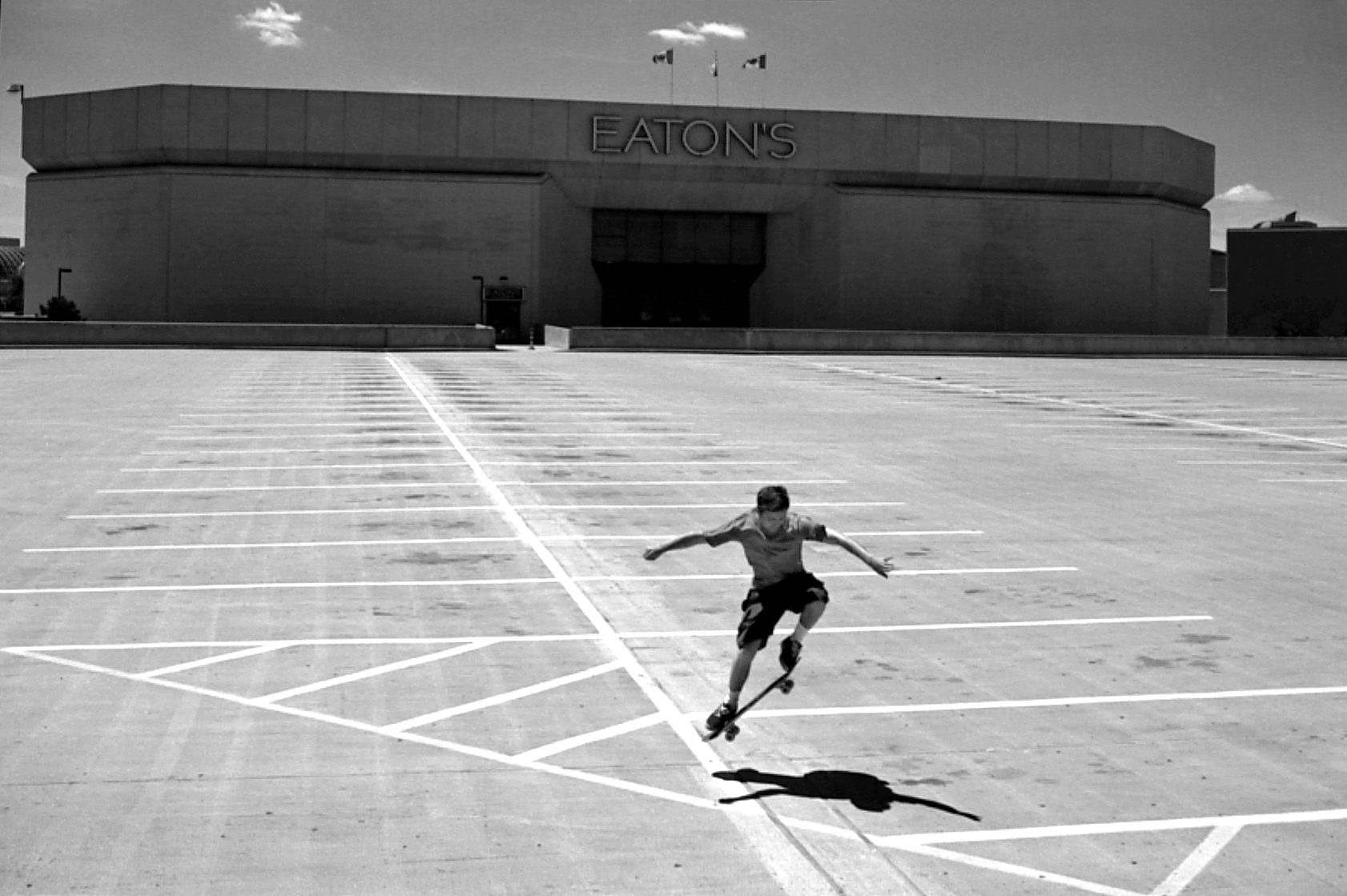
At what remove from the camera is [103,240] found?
7538 centimetres

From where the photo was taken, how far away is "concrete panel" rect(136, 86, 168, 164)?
237 ft

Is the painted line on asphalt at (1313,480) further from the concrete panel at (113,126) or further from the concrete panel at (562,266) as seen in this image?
the concrete panel at (113,126)

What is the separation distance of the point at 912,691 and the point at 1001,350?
57160mm

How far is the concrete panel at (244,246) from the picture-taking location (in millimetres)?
72875

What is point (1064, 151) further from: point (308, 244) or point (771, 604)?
Answer: point (771, 604)

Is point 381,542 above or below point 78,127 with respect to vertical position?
below

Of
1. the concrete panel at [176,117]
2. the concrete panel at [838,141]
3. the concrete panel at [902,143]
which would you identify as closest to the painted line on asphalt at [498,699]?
the concrete panel at [176,117]

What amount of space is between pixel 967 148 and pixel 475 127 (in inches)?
917

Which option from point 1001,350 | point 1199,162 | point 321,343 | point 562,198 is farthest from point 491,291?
point 1199,162

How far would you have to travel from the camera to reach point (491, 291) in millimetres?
74438

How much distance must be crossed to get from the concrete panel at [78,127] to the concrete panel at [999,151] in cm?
4200

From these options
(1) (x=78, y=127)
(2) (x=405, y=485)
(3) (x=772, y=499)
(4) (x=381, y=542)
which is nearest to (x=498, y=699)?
(3) (x=772, y=499)

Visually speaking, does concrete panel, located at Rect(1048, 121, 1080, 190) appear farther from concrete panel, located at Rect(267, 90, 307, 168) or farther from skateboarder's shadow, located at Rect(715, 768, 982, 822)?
skateboarder's shadow, located at Rect(715, 768, 982, 822)

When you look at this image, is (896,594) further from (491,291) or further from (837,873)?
(491,291)
